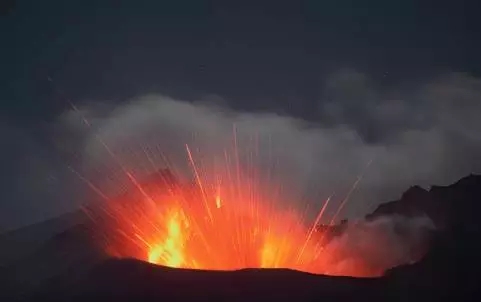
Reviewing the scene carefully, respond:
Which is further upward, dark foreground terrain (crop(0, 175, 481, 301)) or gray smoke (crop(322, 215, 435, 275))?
gray smoke (crop(322, 215, 435, 275))

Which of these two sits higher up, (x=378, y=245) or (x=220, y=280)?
(x=378, y=245)

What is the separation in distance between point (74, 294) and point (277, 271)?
39.9 meters

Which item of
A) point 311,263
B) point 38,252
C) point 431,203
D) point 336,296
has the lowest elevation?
point 336,296

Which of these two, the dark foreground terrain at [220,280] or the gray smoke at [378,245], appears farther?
the gray smoke at [378,245]

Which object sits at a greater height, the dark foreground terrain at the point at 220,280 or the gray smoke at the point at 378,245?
the gray smoke at the point at 378,245

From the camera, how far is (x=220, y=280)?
101375 millimetres

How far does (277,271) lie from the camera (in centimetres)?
10531

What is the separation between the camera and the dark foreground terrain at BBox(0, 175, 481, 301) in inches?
3880

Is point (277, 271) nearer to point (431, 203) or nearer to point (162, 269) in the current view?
point (162, 269)

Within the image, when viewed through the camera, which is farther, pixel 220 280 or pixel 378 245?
pixel 378 245

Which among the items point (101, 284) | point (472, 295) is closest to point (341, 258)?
point (472, 295)

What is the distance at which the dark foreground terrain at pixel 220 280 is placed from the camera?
9856 cm

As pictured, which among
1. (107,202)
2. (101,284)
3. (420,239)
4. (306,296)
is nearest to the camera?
(306,296)

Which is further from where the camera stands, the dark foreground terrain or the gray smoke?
the gray smoke
